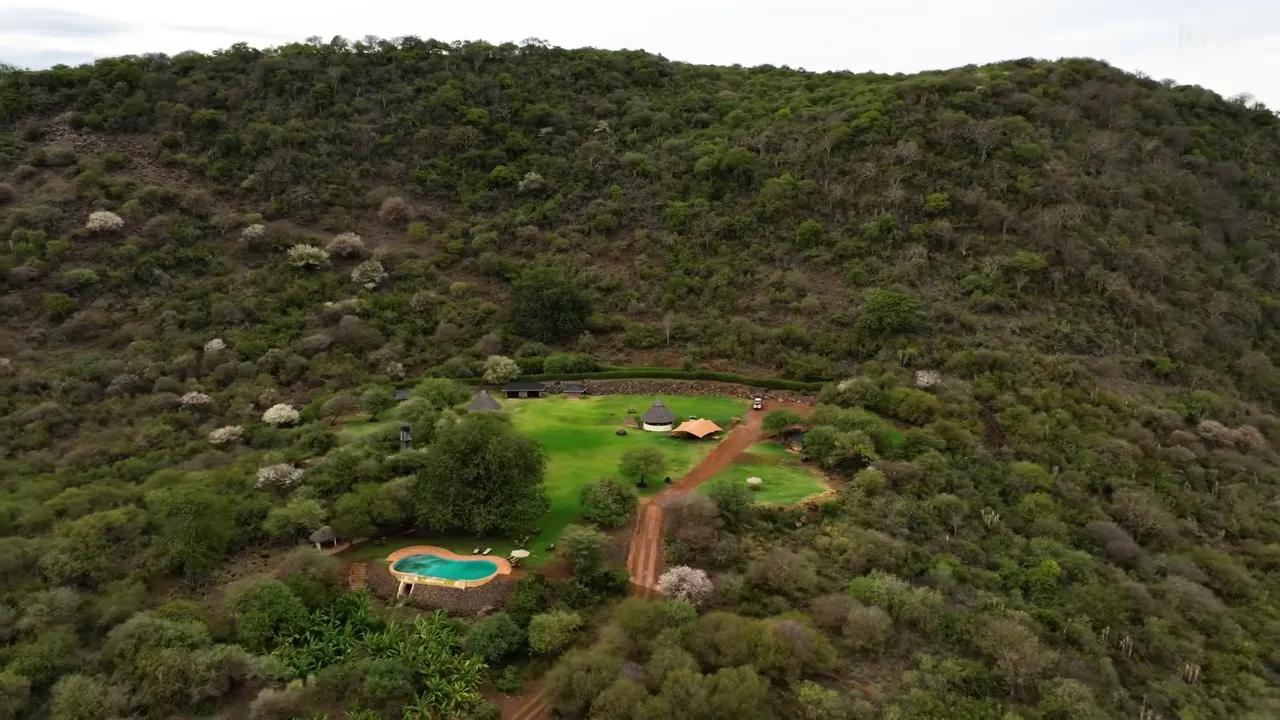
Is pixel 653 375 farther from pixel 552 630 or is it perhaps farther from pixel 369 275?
pixel 552 630

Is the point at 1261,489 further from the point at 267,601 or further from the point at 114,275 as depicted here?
the point at 114,275

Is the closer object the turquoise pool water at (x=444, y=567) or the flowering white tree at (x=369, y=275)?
the turquoise pool water at (x=444, y=567)

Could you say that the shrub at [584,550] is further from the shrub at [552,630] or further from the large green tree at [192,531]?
the large green tree at [192,531]

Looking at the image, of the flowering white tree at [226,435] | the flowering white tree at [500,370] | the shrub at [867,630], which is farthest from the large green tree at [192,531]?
the shrub at [867,630]

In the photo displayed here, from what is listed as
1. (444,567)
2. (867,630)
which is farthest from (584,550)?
(867,630)

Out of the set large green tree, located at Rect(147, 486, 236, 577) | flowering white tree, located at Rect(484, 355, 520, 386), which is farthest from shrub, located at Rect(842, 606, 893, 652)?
flowering white tree, located at Rect(484, 355, 520, 386)

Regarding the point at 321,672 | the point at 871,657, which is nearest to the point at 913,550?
the point at 871,657
